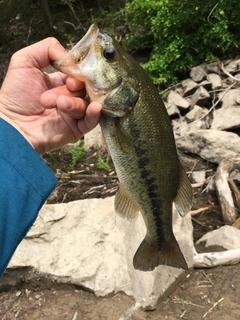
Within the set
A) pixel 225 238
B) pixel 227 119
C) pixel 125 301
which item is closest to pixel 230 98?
pixel 227 119

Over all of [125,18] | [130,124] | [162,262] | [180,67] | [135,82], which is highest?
[135,82]

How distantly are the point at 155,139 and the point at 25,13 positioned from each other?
1417 cm

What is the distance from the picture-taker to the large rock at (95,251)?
150 inches

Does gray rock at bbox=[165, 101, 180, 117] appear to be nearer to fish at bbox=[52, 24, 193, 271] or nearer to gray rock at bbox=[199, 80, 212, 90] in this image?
gray rock at bbox=[199, 80, 212, 90]

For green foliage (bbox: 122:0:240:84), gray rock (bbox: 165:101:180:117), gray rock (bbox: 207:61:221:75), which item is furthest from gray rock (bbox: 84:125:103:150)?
gray rock (bbox: 207:61:221:75)

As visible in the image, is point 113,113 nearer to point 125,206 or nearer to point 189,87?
point 125,206

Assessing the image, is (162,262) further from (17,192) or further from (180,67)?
(180,67)

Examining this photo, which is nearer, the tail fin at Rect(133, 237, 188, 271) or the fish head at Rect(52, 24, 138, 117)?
the fish head at Rect(52, 24, 138, 117)

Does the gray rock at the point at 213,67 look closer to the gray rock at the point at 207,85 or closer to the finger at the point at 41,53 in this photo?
the gray rock at the point at 207,85

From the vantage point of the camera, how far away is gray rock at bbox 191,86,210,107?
26.5 feet

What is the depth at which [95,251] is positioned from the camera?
4004mm

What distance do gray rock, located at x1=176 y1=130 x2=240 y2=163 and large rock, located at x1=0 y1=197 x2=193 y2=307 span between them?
2025mm

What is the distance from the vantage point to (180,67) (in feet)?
30.0

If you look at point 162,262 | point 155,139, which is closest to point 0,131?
point 155,139
